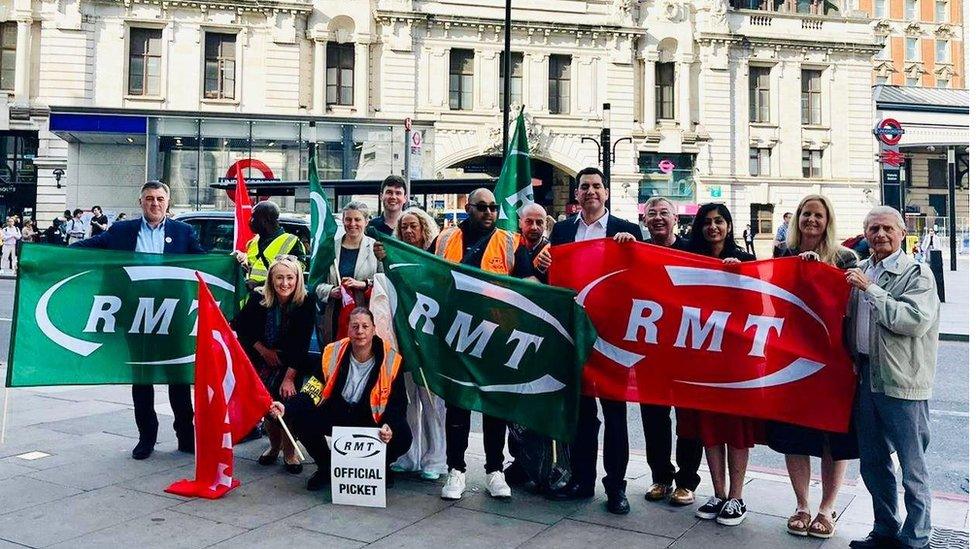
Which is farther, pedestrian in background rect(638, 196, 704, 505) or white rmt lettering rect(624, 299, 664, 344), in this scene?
pedestrian in background rect(638, 196, 704, 505)

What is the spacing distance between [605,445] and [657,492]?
52cm

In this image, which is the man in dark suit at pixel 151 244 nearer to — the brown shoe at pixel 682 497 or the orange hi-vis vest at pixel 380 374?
the orange hi-vis vest at pixel 380 374

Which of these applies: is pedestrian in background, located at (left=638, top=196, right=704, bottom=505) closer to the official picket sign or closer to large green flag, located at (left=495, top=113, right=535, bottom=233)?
large green flag, located at (left=495, top=113, right=535, bottom=233)

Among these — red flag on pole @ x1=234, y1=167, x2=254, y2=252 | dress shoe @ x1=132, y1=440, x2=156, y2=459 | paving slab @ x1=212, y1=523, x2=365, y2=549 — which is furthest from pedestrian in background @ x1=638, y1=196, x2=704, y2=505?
red flag on pole @ x1=234, y1=167, x2=254, y2=252

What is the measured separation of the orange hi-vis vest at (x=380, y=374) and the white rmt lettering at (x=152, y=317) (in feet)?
5.06

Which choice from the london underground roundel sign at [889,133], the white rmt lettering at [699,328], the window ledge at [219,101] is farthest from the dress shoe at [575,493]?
the window ledge at [219,101]

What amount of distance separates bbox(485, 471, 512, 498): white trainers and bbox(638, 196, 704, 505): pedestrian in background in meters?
0.95

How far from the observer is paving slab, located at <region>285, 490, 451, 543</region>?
458 cm

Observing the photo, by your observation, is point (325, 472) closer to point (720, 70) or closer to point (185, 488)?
point (185, 488)

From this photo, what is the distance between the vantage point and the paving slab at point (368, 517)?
180 inches

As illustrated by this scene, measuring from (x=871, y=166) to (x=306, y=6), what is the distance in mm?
32212

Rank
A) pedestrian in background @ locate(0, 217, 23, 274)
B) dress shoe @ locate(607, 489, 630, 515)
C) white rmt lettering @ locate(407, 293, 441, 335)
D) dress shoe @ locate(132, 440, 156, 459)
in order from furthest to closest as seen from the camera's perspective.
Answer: pedestrian in background @ locate(0, 217, 23, 274) → dress shoe @ locate(132, 440, 156, 459) → white rmt lettering @ locate(407, 293, 441, 335) → dress shoe @ locate(607, 489, 630, 515)

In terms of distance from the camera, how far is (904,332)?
4.09 metres

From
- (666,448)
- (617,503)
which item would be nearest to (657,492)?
(666,448)
